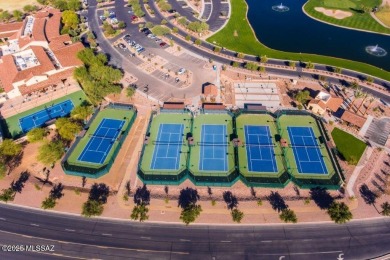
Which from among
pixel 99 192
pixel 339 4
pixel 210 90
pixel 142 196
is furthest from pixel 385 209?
pixel 339 4

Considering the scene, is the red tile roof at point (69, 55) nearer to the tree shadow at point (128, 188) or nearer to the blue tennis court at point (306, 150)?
the tree shadow at point (128, 188)

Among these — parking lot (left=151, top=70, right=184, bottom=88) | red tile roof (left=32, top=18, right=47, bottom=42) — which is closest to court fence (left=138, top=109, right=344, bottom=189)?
parking lot (left=151, top=70, right=184, bottom=88)

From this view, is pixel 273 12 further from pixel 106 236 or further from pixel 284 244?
pixel 106 236

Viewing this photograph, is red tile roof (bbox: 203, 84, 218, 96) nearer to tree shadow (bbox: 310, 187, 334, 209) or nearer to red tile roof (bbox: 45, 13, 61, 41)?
tree shadow (bbox: 310, 187, 334, 209)

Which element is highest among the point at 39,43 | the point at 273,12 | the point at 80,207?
the point at 273,12

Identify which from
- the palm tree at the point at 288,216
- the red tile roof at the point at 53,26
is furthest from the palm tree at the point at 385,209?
the red tile roof at the point at 53,26

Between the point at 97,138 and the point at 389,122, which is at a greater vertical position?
the point at 389,122

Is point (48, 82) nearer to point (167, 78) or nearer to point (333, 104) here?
point (167, 78)

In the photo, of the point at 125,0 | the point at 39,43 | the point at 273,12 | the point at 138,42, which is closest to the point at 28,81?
the point at 39,43
